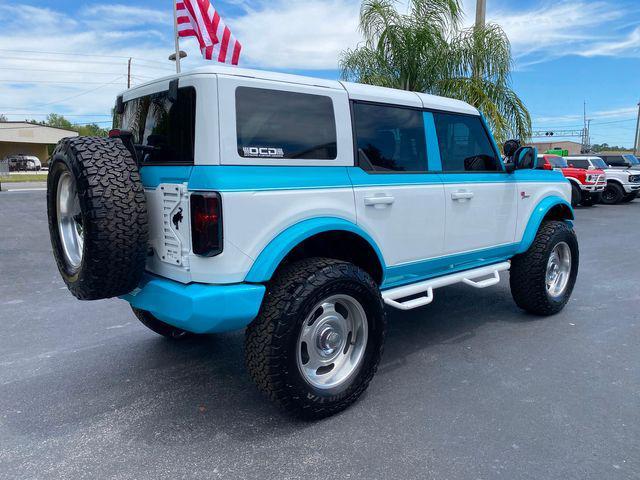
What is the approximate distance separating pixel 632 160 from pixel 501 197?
22.9m

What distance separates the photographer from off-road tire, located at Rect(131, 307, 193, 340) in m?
4.29

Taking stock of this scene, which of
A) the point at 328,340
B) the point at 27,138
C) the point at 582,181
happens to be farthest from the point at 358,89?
the point at 27,138

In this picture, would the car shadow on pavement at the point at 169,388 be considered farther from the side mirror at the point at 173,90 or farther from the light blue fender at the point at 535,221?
the side mirror at the point at 173,90

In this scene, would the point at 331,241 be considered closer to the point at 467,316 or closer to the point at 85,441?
the point at 85,441

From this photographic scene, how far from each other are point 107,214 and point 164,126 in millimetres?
712

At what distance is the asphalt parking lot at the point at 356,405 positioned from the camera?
106 inches

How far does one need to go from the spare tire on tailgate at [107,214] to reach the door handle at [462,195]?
7.83ft

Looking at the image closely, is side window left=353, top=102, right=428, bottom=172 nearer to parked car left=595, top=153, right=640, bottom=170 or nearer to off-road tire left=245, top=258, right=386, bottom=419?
off-road tire left=245, top=258, right=386, bottom=419

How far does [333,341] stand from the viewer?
3.25 meters

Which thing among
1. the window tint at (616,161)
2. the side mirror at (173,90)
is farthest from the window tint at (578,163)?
the side mirror at (173,90)

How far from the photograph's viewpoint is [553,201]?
5.10 metres

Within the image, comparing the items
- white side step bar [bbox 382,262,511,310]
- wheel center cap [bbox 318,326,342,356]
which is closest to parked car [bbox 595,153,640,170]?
white side step bar [bbox 382,262,511,310]

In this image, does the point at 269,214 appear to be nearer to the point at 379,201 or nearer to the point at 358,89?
the point at 379,201

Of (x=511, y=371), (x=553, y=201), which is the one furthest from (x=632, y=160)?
(x=511, y=371)
